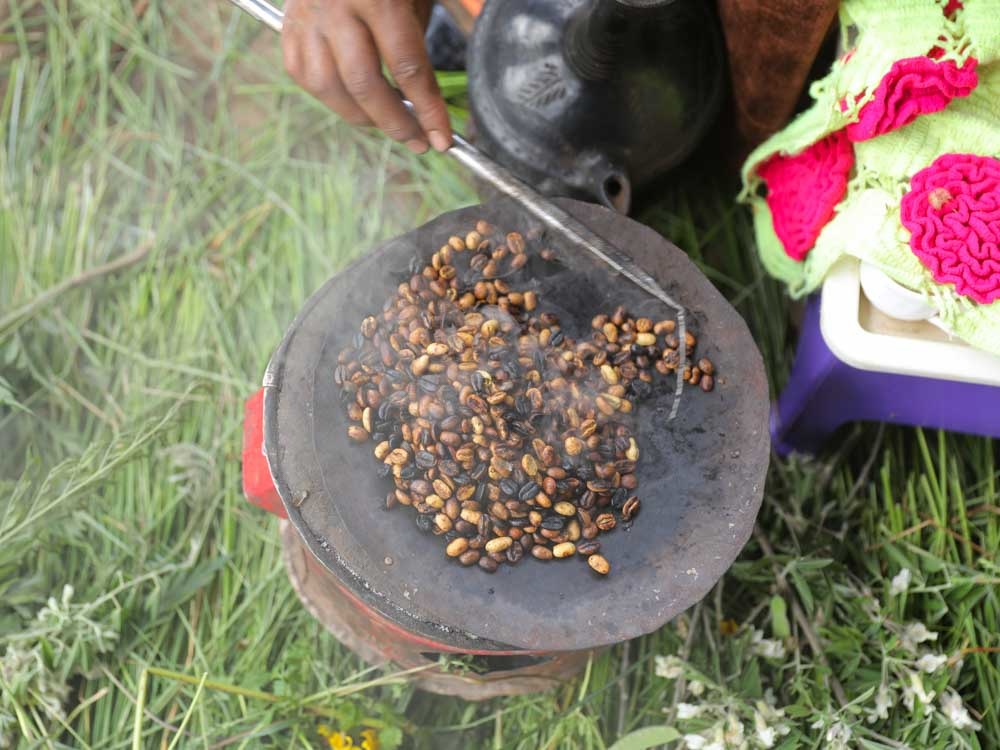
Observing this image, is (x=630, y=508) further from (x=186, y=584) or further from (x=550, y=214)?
(x=186, y=584)

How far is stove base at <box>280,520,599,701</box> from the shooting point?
2.10m

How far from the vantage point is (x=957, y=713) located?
2.02 metres

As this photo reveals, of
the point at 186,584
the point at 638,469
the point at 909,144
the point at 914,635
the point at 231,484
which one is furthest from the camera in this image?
the point at 231,484

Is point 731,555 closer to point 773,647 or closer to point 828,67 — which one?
point 773,647

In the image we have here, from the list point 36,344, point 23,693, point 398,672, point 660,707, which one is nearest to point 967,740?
point 660,707

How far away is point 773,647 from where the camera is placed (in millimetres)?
2227

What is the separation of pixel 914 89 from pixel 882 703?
4.55 ft

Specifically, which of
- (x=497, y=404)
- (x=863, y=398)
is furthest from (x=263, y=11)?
(x=863, y=398)

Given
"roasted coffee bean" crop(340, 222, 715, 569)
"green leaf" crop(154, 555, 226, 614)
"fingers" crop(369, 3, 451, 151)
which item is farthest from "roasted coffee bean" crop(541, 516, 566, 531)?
"green leaf" crop(154, 555, 226, 614)

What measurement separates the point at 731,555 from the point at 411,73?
1.16 m

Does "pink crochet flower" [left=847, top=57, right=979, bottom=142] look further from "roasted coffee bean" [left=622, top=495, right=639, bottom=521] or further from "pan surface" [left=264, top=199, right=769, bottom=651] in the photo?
"roasted coffee bean" [left=622, top=495, right=639, bottom=521]

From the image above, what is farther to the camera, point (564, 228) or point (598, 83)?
point (598, 83)

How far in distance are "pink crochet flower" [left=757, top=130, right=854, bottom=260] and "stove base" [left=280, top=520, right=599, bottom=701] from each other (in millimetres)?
1150

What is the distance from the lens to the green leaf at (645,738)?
2.05 metres
